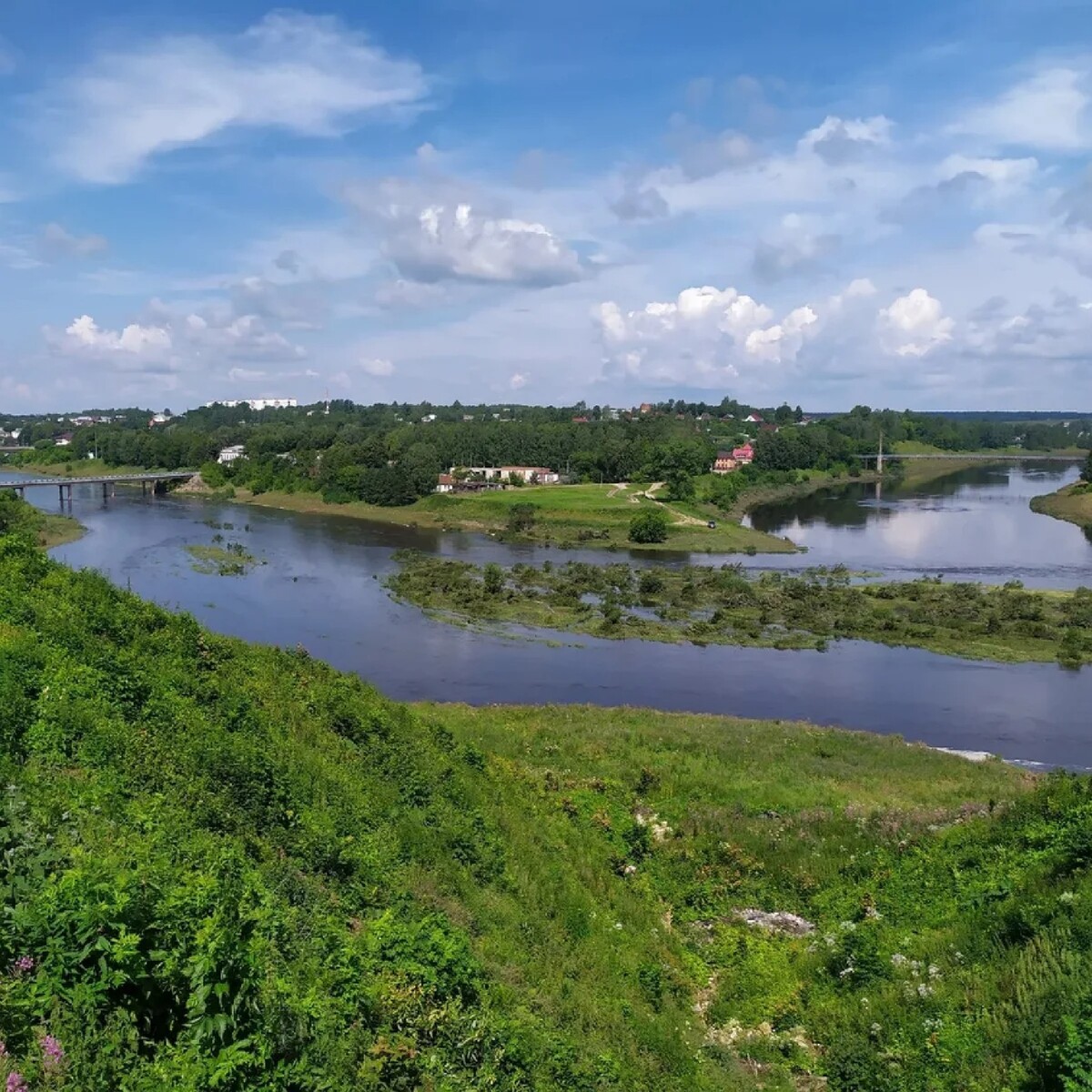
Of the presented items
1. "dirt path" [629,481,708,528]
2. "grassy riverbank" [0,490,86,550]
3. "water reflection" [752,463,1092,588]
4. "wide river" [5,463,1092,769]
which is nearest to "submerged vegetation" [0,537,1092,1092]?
"wide river" [5,463,1092,769]

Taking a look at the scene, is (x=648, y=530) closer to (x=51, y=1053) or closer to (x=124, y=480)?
(x=51, y=1053)

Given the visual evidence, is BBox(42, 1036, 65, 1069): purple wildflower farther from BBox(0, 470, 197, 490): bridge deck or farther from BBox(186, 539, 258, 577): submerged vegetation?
BBox(0, 470, 197, 490): bridge deck

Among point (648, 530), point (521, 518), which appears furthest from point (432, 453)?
point (648, 530)

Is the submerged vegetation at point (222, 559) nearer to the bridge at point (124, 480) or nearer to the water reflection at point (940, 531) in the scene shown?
the water reflection at point (940, 531)

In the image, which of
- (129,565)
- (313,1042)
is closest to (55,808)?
(313,1042)

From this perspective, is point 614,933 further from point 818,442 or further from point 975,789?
point 818,442

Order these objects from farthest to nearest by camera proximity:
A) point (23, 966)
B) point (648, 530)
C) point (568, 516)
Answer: point (568, 516), point (648, 530), point (23, 966)

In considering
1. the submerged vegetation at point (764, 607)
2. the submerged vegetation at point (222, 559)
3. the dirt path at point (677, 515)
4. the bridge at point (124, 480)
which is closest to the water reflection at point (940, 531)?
the submerged vegetation at point (764, 607)
